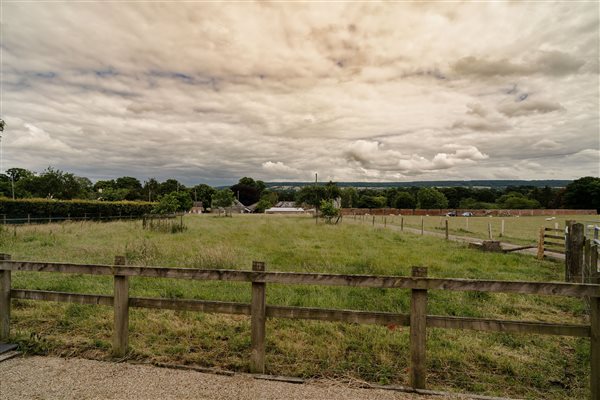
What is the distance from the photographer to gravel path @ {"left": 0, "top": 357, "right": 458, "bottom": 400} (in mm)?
3908

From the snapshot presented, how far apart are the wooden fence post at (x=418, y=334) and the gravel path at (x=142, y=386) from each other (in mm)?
207

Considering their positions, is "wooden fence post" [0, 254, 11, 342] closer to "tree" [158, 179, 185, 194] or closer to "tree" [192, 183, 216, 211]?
"tree" [158, 179, 185, 194]

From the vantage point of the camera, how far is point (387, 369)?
4.79m

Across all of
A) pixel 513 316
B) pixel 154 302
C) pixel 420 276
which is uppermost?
pixel 420 276

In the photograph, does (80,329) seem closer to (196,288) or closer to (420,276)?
(196,288)

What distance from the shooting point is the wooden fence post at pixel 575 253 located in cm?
1007

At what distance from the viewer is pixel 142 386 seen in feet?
13.4

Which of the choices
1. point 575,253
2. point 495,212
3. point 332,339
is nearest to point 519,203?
point 495,212

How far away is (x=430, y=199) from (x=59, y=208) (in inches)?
4672

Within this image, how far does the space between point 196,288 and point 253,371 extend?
486 cm

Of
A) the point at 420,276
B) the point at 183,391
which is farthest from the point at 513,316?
the point at 183,391

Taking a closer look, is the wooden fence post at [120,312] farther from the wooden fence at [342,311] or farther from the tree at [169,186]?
the tree at [169,186]

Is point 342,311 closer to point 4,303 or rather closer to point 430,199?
point 4,303

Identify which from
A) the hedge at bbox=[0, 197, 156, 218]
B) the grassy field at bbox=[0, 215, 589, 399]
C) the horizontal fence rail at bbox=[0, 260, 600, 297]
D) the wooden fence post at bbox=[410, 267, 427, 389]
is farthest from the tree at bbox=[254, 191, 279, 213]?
the wooden fence post at bbox=[410, 267, 427, 389]
